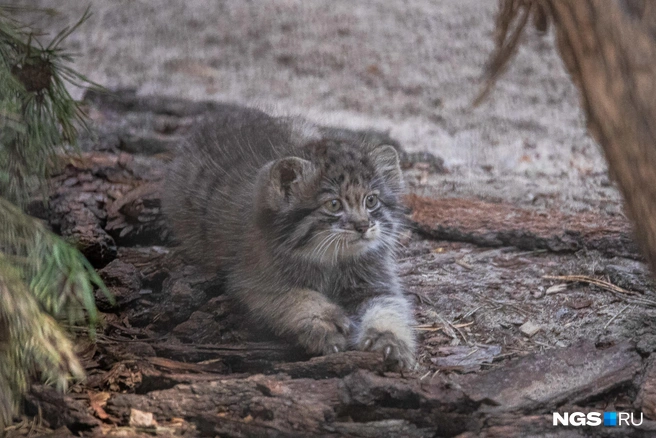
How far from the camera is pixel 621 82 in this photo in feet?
9.64

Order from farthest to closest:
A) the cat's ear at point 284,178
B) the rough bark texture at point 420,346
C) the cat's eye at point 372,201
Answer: the cat's eye at point 372,201 < the cat's ear at point 284,178 < the rough bark texture at point 420,346

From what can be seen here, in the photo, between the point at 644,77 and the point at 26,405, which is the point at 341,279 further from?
the point at 644,77

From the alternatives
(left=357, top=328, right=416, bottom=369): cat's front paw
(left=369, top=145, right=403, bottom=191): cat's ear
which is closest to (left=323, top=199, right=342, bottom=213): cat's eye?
(left=369, top=145, right=403, bottom=191): cat's ear

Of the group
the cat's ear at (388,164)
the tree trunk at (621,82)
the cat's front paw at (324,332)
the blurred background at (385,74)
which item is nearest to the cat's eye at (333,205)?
the cat's ear at (388,164)

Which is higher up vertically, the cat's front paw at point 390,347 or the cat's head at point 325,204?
the cat's head at point 325,204

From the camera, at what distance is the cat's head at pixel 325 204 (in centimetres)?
416

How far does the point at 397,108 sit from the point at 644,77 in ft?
14.8

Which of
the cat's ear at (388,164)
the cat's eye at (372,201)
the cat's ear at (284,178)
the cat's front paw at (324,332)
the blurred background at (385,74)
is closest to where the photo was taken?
the cat's front paw at (324,332)

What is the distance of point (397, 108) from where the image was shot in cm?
730

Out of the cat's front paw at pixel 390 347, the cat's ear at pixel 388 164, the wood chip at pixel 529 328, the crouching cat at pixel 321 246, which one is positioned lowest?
the cat's front paw at pixel 390 347

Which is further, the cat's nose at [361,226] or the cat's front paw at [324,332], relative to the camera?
the cat's nose at [361,226]

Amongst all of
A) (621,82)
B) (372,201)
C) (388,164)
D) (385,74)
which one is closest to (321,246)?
(372,201)

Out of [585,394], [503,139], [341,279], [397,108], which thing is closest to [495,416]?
[585,394]

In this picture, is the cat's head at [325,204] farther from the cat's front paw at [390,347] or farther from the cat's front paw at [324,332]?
the cat's front paw at [390,347]
